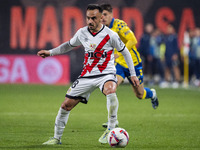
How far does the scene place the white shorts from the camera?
759 centimetres

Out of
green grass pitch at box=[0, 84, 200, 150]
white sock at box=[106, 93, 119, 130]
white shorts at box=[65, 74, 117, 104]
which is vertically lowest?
green grass pitch at box=[0, 84, 200, 150]

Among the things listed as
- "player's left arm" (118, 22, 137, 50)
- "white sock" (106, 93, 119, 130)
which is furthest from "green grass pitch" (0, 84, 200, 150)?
"player's left arm" (118, 22, 137, 50)

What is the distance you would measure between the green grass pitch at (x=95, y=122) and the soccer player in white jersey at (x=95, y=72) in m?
0.43

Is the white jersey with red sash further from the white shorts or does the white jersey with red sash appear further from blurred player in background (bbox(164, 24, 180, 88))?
blurred player in background (bbox(164, 24, 180, 88))

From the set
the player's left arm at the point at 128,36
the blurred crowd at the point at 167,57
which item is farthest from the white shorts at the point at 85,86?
the blurred crowd at the point at 167,57

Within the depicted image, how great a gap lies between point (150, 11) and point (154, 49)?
184 centimetres

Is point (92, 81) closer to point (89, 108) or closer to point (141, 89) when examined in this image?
point (141, 89)

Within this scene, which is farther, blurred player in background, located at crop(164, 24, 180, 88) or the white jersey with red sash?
blurred player in background, located at crop(164, 24, 180, 88)

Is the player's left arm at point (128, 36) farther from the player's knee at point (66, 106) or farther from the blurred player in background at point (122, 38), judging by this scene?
the player's knee at point (66, 106)

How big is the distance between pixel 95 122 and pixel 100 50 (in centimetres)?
315

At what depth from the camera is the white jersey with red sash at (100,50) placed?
7.71 meters

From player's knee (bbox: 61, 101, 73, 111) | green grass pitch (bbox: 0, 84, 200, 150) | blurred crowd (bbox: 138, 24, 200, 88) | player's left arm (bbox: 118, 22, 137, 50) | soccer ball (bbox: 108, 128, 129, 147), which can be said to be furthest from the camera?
blurred crowd (bbox: 138, 24, 200, 88)

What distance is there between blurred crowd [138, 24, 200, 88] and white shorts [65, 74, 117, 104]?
1425 cm

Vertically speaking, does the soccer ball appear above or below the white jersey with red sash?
below
